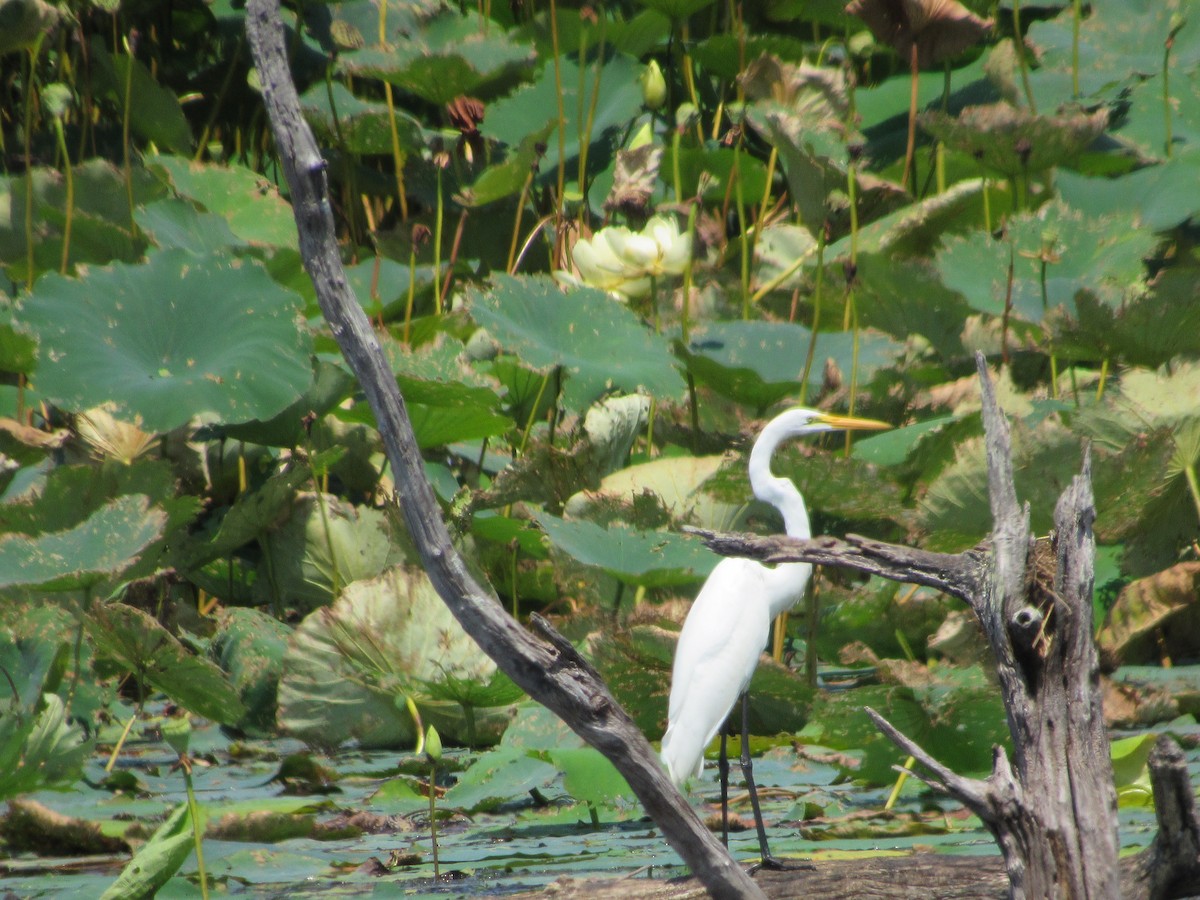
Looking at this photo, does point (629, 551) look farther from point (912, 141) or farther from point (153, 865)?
point (912, 141)

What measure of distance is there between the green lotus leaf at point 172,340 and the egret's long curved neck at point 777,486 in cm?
87

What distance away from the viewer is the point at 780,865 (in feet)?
5.66

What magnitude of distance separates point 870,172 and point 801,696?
227 centimetres

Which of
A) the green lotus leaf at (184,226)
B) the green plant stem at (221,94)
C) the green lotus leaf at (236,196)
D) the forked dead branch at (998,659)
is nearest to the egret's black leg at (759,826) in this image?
the forked dead branch at (998,659)

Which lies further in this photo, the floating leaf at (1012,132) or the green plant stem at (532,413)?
the green plant stem at (532,413)

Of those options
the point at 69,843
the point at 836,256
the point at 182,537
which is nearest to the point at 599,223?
the point at 836,256

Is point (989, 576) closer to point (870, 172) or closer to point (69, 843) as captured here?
point (69, 843)

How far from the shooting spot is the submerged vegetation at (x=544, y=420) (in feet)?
6.81

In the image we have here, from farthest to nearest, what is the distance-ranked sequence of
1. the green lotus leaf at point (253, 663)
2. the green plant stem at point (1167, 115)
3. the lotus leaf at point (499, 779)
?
1. the green plant stem at point (1167, 115)
2. the green lotus leaf at point (253, 663)
3. the lotus leaf at point (499, 779)

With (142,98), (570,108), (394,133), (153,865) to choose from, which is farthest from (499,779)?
(142,98)

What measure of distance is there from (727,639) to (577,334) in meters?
0.91

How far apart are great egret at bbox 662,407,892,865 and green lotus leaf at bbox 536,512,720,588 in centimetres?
10

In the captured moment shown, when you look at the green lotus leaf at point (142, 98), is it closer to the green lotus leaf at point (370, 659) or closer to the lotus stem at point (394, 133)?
the lotus stem at point (394, 133)

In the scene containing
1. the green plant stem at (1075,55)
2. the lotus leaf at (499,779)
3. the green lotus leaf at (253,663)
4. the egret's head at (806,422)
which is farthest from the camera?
the green plant stem at (1075,55)
